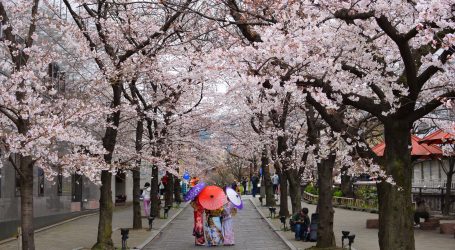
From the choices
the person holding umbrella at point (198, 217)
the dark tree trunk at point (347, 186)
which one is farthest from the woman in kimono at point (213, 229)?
the dark tree trunk at point (347, 186)

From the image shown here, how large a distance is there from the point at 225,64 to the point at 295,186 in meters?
14.5

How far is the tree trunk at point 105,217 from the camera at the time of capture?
52.2ft

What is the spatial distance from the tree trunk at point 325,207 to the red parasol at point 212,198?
363 cm

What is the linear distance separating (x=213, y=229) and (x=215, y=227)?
0.09 metres

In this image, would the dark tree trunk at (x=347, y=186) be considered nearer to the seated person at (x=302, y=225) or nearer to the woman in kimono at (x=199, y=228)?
the seated person at (x=302, y=225)

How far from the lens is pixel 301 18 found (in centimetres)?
995

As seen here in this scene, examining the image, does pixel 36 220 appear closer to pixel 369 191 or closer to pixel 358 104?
pixel 358 104

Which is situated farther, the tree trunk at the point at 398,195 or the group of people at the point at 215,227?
the group of people at the point at 215,227

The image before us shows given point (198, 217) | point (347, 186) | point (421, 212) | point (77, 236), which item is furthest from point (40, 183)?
point (347, 186)

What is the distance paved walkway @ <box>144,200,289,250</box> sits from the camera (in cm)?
1838

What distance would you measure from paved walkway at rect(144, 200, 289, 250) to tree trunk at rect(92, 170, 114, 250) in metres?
2.24

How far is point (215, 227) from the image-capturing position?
731 inches

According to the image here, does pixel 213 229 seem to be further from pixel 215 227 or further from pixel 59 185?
pixel 59 185

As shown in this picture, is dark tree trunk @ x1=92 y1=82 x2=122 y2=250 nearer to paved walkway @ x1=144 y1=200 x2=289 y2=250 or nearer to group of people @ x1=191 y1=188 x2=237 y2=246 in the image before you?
paved walkway @ x1=144 y1=200 x2=289 y2=250
